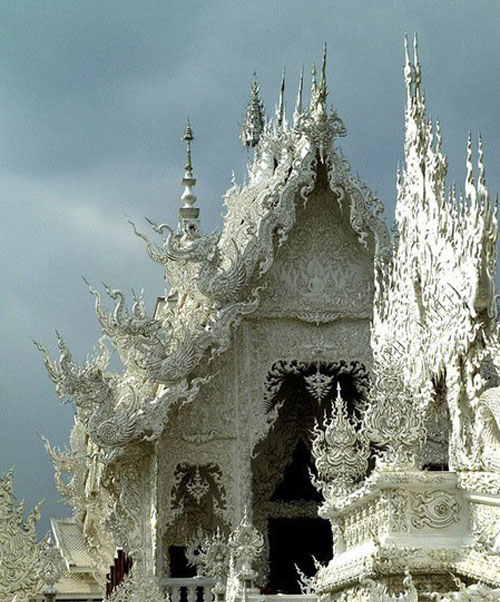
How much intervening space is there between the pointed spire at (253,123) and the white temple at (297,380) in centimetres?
206

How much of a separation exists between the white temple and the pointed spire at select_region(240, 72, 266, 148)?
2.06 metres

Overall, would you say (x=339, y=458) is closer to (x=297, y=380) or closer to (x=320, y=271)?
(x=320, y=271)

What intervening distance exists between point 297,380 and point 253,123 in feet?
14.6

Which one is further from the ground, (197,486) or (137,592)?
(197,486)

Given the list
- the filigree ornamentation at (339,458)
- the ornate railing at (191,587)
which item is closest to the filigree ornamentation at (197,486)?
the ornate railing at (191,587)

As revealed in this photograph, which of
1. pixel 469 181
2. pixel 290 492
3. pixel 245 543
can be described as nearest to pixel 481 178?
pixel 469 181

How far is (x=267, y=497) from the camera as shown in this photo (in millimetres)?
14492

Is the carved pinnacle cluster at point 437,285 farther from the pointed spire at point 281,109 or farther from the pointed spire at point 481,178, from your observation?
the pointed spire at point 281,109

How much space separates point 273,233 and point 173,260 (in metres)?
0.95

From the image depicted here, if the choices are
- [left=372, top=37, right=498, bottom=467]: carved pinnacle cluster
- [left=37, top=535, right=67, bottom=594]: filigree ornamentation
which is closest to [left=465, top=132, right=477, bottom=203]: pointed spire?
[left=372, top=37, right=498, bottom=467]: carved pinnacle cluster

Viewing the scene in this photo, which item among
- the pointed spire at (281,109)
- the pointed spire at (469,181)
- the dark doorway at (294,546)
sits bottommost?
the dark doorway at (294,546)

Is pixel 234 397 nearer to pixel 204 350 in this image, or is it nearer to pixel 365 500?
pixel 204 350

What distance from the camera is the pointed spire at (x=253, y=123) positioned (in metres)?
17.4

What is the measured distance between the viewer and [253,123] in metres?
17.4
